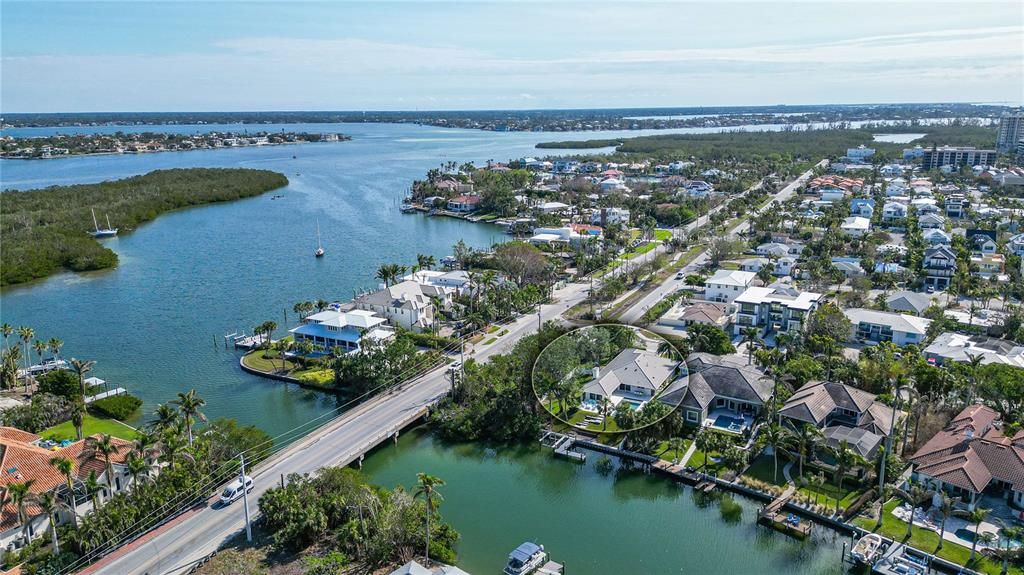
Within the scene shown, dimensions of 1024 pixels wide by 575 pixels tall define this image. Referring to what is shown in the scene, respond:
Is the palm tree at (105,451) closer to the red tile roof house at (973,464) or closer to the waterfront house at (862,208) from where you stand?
the red tile roof house at (973,464)

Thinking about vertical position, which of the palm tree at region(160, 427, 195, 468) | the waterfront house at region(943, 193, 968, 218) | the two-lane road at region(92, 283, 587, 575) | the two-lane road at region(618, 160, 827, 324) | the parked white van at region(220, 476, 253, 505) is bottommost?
the two-lane road at region(92, 283, 587, 575)

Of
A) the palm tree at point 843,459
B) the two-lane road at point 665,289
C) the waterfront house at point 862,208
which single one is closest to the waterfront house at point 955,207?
the waterfront house at point 862,208

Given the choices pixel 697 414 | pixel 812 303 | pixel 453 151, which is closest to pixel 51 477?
pixel 697 414

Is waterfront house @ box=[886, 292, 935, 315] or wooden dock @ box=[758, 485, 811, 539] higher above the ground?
waterfront house @ box=[886, 292, 935, 315]

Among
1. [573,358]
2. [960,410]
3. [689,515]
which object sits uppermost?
[573,358]

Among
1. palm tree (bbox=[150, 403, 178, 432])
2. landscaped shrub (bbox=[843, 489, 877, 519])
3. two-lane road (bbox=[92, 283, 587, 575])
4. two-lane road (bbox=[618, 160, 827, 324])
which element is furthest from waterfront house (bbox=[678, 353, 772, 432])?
palm tree (bbox=[150, 403, 178, 432])

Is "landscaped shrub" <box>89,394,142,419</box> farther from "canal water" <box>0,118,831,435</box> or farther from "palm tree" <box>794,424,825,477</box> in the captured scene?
"palm tree" <box>794,424,825,477</box>

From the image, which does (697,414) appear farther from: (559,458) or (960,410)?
(960,410)
